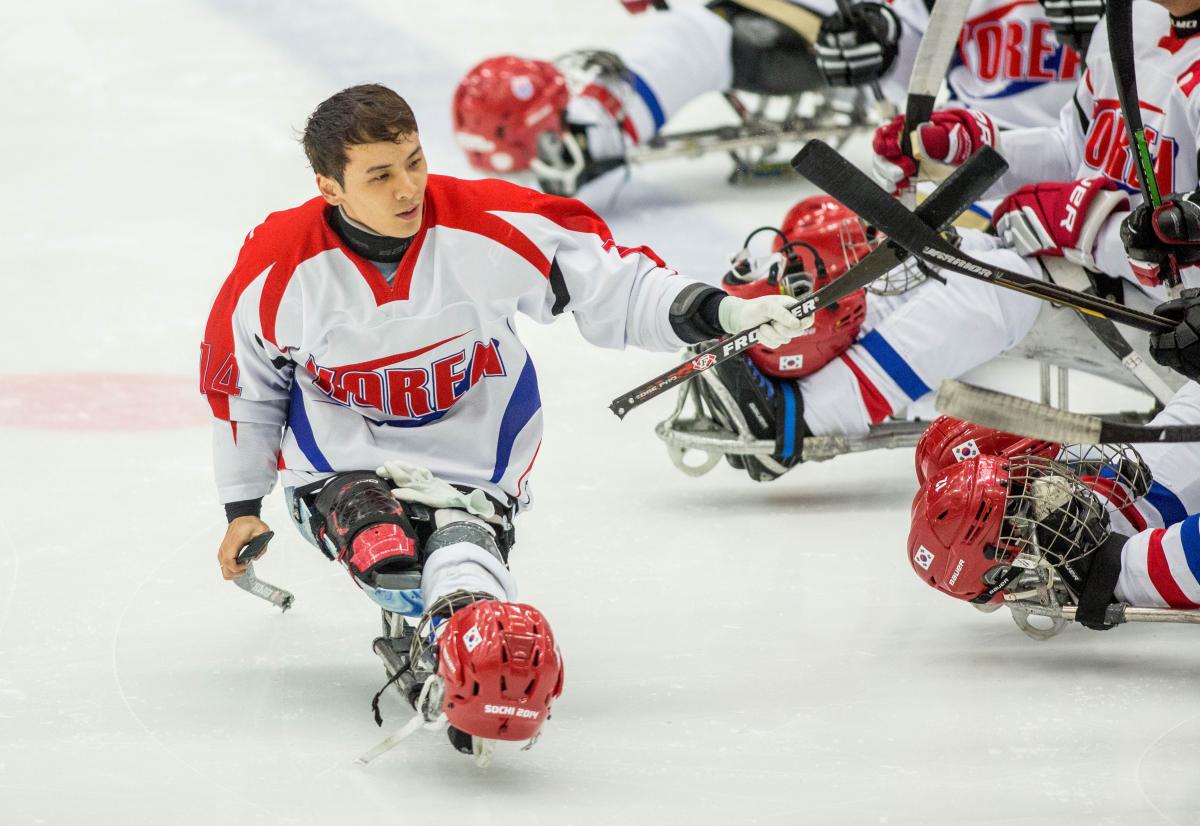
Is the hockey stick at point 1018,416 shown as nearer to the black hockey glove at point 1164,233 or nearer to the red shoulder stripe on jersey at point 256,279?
the black hockey glove at point 1164,233

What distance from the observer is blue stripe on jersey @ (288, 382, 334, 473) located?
2.35 metres

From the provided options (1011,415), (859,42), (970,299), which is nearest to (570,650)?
(1011,415)

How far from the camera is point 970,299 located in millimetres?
2979

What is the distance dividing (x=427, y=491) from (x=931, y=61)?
118cm

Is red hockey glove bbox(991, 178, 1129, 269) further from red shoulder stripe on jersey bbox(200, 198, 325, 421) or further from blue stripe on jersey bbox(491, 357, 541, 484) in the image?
red shoulder stripe on jersey bbox(200, 198, 325, 421)

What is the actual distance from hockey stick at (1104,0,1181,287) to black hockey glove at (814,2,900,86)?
49.1 inches

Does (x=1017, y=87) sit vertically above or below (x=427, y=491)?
above

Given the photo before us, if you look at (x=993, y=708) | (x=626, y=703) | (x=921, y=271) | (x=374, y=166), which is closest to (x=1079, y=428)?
(x=993, y=708)

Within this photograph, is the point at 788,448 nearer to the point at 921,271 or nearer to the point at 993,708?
the point at 921,271

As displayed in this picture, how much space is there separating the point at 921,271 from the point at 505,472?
0.95m

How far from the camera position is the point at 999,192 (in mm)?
3303

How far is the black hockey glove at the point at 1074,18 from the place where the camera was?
3260 mm


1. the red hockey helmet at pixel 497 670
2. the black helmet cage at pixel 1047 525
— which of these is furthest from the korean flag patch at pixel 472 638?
the black helmet cage at pixel 1047 525

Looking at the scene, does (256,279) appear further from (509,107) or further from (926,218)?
(509,107)
